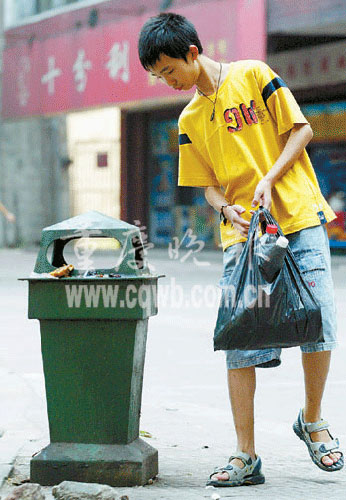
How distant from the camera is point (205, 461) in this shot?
455 centimetres

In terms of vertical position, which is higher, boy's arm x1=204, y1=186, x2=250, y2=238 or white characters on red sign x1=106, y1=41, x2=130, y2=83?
white characters on red sign x1=106, y1=41, x2=130, y2=83

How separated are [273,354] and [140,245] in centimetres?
69

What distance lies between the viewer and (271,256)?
3.92m

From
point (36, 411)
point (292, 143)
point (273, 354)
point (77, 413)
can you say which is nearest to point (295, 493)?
point (273, 354)

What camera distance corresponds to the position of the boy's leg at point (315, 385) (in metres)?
4.20

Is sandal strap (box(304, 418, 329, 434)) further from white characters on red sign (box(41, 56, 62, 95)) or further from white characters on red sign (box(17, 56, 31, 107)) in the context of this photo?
white characters on red sign (box(17, 56, 31, 107))

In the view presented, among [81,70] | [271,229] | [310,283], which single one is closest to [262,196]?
[271,229]

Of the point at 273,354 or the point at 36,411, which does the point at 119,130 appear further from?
the point at 273,354

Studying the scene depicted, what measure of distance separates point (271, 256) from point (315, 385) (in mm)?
657

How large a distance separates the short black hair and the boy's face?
21mm

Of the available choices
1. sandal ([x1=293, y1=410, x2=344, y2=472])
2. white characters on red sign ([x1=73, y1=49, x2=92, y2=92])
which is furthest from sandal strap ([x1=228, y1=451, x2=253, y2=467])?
white characters on red sign ([x1=73, y1=49, x2=92, y2=92])

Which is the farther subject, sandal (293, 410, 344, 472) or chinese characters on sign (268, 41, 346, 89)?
chinese characters on sign (268, 41, 346, 89)

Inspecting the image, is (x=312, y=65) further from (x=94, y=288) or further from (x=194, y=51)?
(x=94, y=288)

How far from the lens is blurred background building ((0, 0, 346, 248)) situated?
61.6ft
